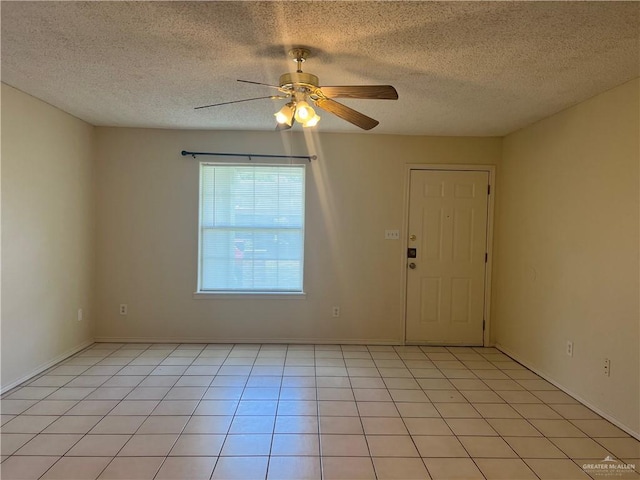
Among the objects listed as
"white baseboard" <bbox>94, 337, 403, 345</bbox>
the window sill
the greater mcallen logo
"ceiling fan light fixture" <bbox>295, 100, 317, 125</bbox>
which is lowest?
the greater mcallen logo

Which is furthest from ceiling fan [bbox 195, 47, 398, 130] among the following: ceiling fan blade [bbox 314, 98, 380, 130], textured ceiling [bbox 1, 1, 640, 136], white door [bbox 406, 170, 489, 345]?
white door [bbox 406, 170, 489, 345]

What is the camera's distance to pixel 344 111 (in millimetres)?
2133

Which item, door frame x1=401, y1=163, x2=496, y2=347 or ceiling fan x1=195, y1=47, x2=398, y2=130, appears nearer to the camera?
ceiling fan x1=195, y1=47, x2=398, y2=130

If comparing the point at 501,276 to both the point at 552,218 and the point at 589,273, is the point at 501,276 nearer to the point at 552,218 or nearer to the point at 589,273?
the point at 552,218

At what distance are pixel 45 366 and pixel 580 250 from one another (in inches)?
180

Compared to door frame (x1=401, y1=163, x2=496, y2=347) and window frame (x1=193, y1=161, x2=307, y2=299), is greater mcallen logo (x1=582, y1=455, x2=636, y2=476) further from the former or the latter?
window frame (x1=193, y1=161, x2=307, y2=299)

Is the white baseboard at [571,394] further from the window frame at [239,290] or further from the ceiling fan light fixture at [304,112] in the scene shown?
the ceiling fan light fixture at [304,112]

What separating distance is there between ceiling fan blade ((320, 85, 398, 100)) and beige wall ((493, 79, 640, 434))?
175cm

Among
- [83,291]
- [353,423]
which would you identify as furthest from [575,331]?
[83,291]

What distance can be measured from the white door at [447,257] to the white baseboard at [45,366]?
344 cm

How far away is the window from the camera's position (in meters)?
3.83

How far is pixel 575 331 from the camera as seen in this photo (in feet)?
8.96

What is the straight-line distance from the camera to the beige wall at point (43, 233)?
265 centimetres

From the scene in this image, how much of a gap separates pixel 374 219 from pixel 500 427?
87.3 inches
